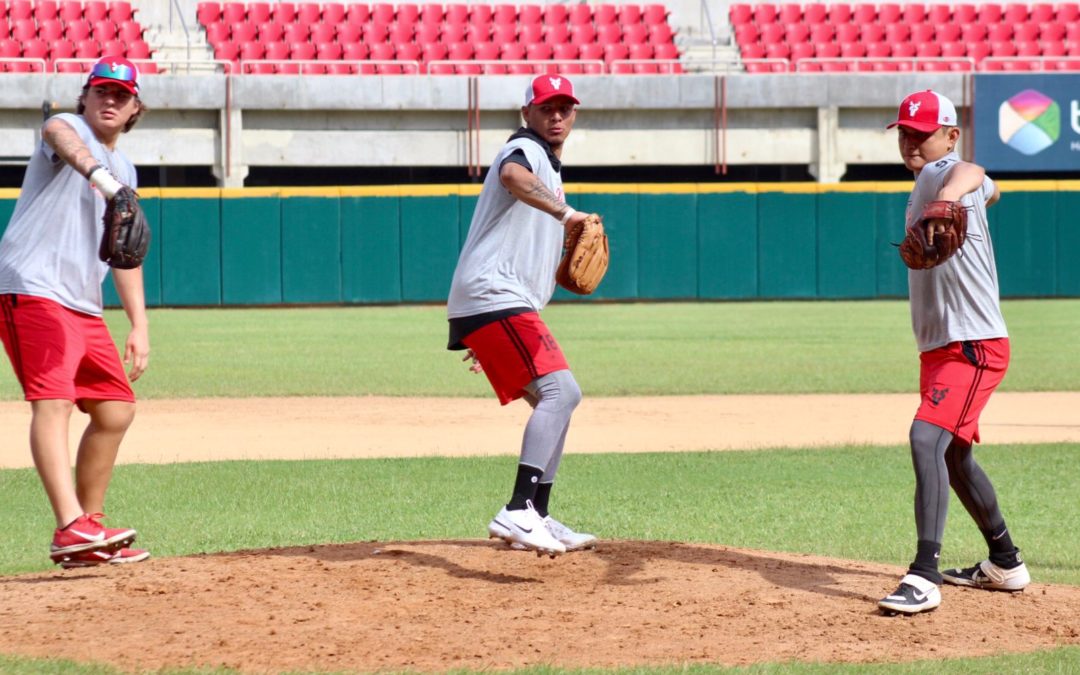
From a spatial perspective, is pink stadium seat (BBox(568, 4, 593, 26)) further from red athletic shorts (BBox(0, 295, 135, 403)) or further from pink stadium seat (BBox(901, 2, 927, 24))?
red athletic shorts (BBox(0, 295, 135, 403))

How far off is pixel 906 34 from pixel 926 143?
25467mm

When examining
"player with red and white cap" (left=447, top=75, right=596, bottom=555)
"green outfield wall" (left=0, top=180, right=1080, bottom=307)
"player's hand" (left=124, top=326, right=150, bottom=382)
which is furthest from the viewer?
"green outfield wall" (left=0, top=180, right=1080, bottom=307)

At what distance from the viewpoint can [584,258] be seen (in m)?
5.39

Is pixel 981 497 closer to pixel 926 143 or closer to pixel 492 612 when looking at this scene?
pixel 926 143

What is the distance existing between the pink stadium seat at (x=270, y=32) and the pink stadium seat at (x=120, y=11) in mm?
2361

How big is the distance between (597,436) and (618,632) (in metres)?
5.88

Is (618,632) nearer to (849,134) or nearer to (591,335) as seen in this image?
(591,335)

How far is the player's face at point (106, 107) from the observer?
532 cm

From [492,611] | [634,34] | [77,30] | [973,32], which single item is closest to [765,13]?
[634,34]

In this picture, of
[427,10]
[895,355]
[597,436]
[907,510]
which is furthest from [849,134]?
[907,510]

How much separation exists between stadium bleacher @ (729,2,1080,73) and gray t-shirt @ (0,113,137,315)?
2369cm

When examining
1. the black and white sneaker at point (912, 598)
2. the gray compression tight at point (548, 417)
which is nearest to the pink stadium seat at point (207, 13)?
the gray compression tight at point (548, 417)

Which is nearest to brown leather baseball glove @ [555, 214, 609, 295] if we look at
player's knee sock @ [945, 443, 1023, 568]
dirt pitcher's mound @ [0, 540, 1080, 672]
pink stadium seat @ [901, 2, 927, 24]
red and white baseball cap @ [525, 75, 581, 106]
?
red and white baseball cap @ [525, 75, 581, 106]

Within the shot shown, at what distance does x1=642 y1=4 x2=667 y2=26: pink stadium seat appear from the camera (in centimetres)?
2886
